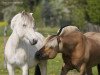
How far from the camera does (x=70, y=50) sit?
7.59 meters

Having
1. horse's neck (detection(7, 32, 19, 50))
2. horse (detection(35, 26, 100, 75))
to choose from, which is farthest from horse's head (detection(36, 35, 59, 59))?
horse's neck (detection(7, 32, 19, 50))

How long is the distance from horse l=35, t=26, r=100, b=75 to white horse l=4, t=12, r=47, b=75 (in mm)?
250

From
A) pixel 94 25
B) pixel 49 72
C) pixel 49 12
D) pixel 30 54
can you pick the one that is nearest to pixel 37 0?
pixel 49 12

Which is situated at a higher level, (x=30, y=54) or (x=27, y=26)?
(x=27, y=26)

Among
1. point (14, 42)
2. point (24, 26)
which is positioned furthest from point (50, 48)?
point (14, 42)

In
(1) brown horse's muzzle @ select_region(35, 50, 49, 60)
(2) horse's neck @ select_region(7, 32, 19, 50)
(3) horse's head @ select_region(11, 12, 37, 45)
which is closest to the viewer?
(3) horse's head @ select_region(11, 12, 37, 45)

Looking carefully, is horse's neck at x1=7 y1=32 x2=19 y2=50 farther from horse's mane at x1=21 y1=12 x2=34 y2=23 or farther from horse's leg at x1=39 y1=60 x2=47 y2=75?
horse's leg at x1=39 y1=60 x2=47 y2=75

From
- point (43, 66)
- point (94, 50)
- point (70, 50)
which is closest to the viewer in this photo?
point (70, 50)

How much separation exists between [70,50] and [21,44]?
3.12 feet

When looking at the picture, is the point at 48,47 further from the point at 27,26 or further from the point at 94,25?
the point at 94,25

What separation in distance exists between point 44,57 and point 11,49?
0.69 m

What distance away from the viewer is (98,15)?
27.9 metres

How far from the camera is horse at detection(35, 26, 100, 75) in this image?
7.39m

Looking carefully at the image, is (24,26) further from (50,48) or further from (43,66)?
(43,66)
